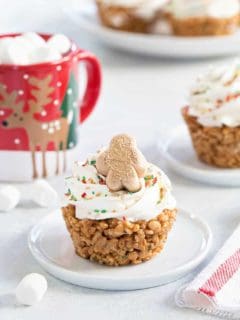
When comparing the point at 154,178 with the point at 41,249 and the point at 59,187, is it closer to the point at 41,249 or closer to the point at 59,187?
the point at 41,249

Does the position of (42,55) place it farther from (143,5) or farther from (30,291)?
(143,5)

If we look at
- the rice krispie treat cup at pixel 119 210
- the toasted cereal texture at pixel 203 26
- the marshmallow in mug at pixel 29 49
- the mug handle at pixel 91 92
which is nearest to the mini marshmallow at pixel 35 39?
the marshmallow in mug at pixel 29 49

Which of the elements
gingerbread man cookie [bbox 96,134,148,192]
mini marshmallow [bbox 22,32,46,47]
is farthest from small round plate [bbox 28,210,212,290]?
mini marshmallow [bbox 22,32,46,47]

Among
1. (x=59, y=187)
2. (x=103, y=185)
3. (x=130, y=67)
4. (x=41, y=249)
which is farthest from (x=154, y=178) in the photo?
(x=130, y=67)

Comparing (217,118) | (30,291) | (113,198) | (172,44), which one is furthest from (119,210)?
(172,44)

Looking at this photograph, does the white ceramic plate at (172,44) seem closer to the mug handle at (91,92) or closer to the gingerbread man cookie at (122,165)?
the mug handle at (91,92)

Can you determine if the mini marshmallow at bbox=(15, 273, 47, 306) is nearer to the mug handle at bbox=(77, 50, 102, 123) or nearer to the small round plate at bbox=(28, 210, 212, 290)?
the small round plate at bbox=(28, 210, 212, 290)
